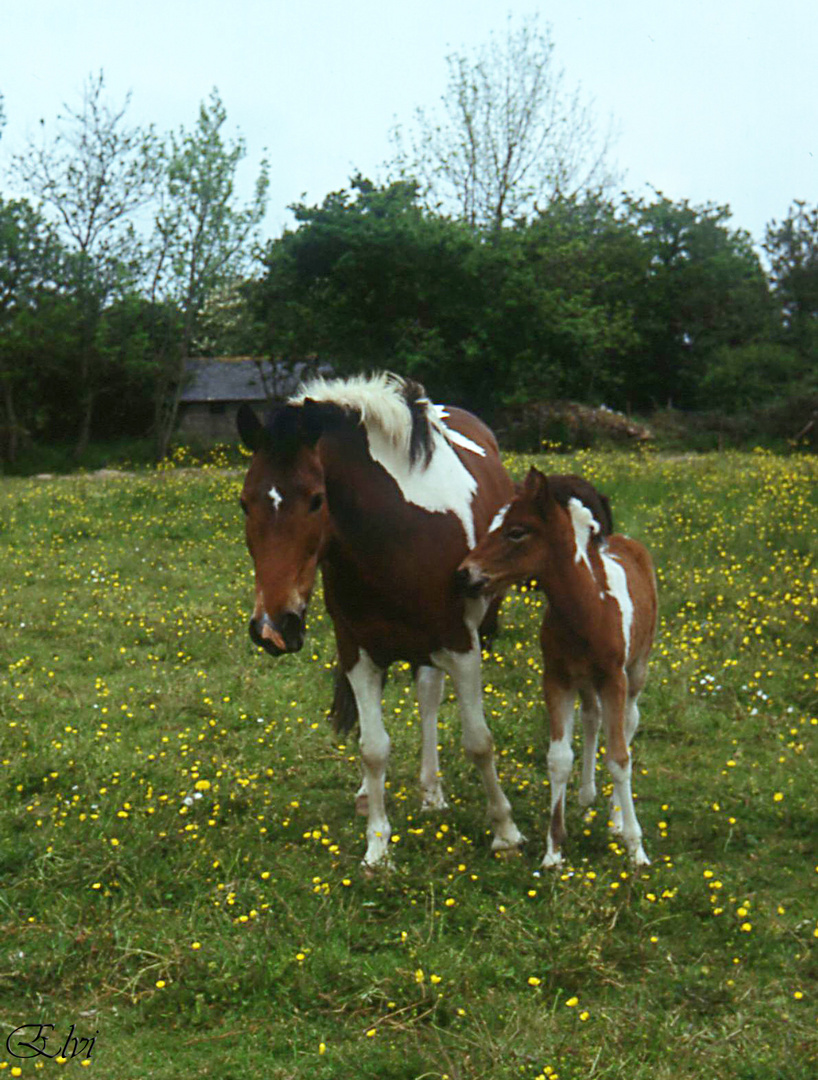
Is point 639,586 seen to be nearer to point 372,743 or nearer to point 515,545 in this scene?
point 515,545

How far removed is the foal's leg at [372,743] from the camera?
593 centimetres

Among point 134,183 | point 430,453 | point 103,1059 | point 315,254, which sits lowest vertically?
point 103,1059

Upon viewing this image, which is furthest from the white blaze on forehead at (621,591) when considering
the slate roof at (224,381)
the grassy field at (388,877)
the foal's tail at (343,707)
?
the slate roof at (224,381)

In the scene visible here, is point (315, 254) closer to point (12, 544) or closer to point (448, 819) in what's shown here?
point (12, 544)

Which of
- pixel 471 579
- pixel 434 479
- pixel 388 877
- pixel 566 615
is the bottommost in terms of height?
pixel 388 877

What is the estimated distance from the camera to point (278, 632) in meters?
4.89

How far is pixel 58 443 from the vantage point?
40.3 metres

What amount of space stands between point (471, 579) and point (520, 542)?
37 centimetres

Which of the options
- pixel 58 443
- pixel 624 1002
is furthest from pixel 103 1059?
pixel 58 443

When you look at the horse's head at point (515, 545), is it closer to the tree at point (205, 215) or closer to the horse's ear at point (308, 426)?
the horse's ear at point (308, 426)

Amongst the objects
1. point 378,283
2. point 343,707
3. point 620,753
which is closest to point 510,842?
point 620,753

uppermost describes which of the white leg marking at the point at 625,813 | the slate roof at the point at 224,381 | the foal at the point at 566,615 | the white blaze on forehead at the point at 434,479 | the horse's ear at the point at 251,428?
the slate roof at the point at 224,381

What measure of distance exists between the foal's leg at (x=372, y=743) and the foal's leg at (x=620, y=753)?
1.24m

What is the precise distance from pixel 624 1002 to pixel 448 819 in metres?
2.06
